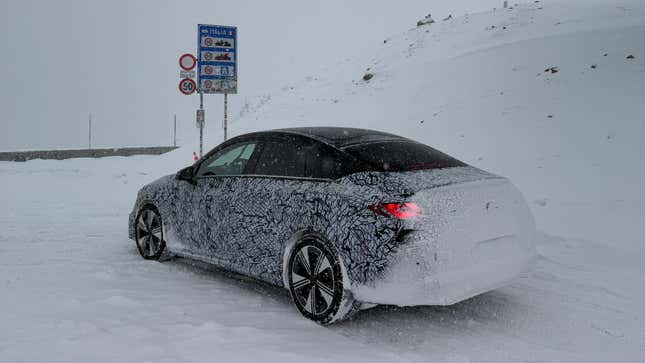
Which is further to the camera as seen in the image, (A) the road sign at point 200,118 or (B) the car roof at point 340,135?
(A) the road sign at point 200,118

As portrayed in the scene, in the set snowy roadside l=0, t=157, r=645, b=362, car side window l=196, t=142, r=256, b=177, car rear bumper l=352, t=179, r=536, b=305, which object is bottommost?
snowy roadside l=0, t=157, r=645, b=362

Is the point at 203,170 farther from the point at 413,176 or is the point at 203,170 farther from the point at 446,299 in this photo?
the point at 446,299

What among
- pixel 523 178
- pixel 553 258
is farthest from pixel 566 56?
pixel 553 258

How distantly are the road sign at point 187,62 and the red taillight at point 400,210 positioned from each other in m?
12.2

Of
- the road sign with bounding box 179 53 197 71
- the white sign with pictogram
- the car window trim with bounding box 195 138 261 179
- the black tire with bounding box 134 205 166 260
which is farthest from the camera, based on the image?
the white sign with pictogram

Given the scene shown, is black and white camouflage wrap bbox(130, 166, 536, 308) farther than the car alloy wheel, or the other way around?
the car alloy wheel

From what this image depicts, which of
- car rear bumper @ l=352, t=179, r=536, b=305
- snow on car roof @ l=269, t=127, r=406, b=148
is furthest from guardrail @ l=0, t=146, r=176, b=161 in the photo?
car rear bumper @ l=352, t=179, r=536, b=305

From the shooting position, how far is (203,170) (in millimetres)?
6137

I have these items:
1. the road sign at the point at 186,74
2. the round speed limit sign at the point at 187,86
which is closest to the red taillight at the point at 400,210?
the round speed limit sign at the point at 187,86

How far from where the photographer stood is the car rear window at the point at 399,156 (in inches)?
181

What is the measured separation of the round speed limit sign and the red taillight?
12.1 m

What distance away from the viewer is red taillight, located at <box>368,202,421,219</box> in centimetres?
400

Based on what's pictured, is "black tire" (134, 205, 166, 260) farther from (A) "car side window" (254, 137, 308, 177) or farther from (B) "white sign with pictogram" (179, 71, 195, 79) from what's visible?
(B) "white sign with pictogram" (179, 71, 195, 79)

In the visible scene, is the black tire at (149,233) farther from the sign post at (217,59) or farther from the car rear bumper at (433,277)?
the sign post at (217,59)
